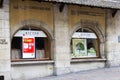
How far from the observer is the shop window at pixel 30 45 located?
14.7 m

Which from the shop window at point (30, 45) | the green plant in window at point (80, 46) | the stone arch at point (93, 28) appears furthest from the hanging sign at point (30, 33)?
the green plant in window at point (80, 46)

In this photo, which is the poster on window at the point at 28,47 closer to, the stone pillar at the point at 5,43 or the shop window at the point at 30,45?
the shop window at the point at 30,45

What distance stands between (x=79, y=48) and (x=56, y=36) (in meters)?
2.12

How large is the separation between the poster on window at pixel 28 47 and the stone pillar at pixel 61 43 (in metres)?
1.21

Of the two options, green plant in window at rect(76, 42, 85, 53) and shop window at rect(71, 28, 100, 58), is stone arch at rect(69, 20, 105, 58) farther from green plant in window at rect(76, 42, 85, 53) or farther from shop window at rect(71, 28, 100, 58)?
green plant in window at rect(76, 42, 85, 53)

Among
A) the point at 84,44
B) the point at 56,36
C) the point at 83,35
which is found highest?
the point at 83,35

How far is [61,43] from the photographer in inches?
612

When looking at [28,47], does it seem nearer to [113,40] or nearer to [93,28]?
[93,28]

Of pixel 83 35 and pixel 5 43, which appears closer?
pixel 5 43

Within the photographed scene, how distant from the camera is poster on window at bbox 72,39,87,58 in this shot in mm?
16656

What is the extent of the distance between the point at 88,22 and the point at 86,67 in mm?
2568

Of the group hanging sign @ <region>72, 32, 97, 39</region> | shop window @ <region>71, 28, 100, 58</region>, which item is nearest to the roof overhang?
shop window @ <region>71, 28, 100, 58</region>

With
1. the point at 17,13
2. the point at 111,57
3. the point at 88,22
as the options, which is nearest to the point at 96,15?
the point at 88,22

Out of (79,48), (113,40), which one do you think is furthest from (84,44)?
(113,40)
